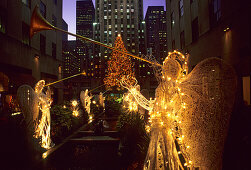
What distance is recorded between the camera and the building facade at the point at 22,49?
1430cm

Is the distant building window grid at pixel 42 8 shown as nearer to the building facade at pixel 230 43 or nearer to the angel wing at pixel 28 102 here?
the building facade at pixel 230 43

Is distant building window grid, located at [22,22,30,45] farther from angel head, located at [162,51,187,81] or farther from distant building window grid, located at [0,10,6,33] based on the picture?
angel head, located at [162,51,187,81]

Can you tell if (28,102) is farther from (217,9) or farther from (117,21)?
(117,21)

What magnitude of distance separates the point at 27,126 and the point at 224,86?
21.1 ft

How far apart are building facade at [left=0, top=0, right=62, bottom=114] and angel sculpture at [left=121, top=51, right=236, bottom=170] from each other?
48.5 ft

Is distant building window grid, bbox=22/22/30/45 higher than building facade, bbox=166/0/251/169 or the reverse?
→ higher

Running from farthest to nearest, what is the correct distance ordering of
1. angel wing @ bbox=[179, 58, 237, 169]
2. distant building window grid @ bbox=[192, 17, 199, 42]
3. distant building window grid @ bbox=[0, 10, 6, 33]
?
distant building window grid @ bbox=[192, 17, 199, 42]
distant building window grid @ bbox=[0, 10, 6, 33]
angel wing @ bbox=[179, 58, 237, 169]

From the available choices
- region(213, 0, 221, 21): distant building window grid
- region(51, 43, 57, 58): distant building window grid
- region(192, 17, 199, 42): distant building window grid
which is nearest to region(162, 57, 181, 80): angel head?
region(213, 0, 221, 21): distant building window grid

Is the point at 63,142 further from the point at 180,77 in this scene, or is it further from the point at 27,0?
the point at 27,0

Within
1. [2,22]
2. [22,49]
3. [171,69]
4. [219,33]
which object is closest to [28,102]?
[171,69]

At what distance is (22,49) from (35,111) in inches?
539

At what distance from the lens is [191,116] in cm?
340

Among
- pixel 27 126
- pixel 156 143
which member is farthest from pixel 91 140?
pixel 156 143

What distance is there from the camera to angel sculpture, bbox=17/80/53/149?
6.04 meters
